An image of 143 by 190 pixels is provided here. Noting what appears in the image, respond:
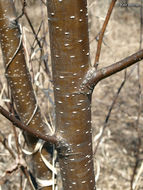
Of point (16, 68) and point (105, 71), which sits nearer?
point (105, 71)

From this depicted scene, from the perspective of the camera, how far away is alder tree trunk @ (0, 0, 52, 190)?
35.7 inches

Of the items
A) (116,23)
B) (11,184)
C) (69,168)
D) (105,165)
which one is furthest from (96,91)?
(69,168)

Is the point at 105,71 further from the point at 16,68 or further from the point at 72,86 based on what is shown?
the point at 16,68

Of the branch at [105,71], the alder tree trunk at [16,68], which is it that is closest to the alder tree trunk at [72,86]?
the branch at [105,71]

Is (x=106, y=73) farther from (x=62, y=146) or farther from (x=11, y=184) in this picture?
(x=11, y=184)

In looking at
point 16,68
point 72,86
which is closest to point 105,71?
point 72,86

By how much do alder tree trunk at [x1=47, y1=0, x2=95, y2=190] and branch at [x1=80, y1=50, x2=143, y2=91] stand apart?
12 mm

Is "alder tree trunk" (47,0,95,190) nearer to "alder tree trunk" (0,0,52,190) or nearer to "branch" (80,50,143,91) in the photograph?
"branch" (80,50,143,91)

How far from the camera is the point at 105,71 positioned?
1.85ft

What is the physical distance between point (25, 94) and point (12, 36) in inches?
8.0

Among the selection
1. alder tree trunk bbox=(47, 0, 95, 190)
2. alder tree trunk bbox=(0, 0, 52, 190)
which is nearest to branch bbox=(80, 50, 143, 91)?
alder tree trunk bbox=(47, 0, 95, 190)

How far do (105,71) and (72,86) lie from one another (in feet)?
0.27

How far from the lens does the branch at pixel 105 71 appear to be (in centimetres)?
52

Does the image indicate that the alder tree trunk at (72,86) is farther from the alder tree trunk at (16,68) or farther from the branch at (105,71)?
the alder tree trunk at (16,68)
